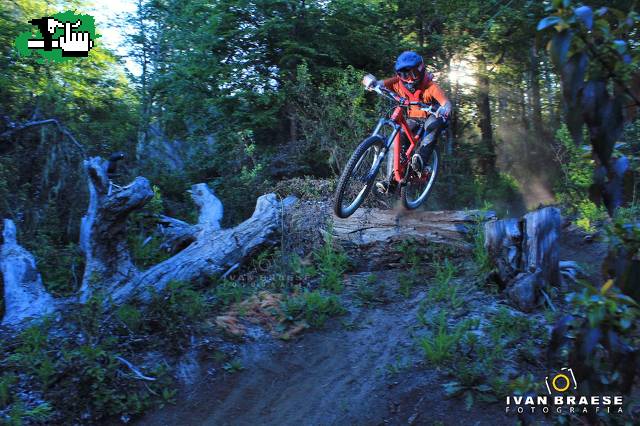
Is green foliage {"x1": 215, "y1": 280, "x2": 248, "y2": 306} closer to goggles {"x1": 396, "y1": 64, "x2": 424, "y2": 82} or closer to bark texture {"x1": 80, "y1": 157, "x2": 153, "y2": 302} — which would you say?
bark texture {"x1": 80, "y1": 157, "x2": 153, "y2": 302}

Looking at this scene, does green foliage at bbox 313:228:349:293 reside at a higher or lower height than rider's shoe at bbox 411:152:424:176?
lower

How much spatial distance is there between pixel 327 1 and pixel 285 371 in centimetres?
809

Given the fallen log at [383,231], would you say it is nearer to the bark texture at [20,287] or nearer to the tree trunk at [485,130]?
the bark texture at [20,287]

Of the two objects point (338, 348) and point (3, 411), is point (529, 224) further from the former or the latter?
point (3, 411)

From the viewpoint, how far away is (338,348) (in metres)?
5.12

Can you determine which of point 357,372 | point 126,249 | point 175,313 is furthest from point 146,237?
point 357,372

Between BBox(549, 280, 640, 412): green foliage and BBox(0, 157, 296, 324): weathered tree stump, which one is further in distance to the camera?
BBox(0, 157, 296, 324): weathered tree stump

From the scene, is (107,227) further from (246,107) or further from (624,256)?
(624,256)

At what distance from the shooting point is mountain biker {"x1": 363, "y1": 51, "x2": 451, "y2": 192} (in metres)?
6.53

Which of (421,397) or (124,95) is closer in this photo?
(421,397)

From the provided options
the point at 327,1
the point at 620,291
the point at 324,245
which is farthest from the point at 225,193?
the point at 620,291

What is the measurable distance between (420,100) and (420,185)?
1444 millimetres

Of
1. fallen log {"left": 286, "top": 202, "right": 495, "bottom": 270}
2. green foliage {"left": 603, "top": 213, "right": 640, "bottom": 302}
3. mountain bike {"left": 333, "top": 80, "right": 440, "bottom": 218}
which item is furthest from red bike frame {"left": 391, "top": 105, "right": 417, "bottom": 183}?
green foliage {"left": 603, "top": 213, "right": 640, "bottom": 302}

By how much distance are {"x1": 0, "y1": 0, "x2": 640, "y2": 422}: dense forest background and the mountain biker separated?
1.69 m
